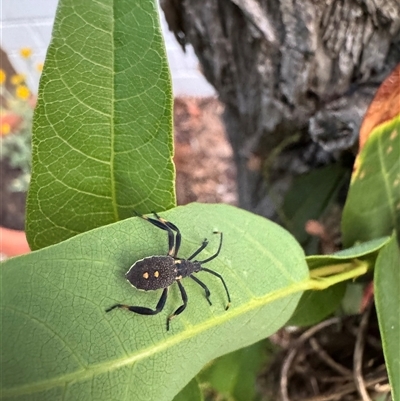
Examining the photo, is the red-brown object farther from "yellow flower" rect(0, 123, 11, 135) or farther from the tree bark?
"yellow flower" rect(0, 123, 11, 135)

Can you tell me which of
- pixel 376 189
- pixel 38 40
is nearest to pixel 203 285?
pixel 376 189

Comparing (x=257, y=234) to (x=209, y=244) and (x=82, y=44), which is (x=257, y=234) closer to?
(x=209, y=244)

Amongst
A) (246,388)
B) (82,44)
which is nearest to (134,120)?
(82,44)

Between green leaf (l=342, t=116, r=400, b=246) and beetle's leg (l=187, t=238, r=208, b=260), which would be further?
green leaf (l=342, t=116, r=400, b=246)

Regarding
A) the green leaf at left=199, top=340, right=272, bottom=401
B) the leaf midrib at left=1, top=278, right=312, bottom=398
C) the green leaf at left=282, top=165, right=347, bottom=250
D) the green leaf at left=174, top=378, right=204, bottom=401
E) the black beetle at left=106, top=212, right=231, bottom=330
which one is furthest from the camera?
the green leaf at left=282, top=165, right=347, bottom=250

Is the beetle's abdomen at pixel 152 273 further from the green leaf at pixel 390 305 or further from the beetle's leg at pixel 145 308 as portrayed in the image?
the green leaf at pixel 390 305

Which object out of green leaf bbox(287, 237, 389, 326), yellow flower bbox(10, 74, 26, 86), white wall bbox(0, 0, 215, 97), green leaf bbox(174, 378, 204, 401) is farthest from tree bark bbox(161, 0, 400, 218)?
yellow flower bbox(10, 74, 26, 86)

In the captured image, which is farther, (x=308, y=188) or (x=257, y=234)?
(x=308, y=188)
